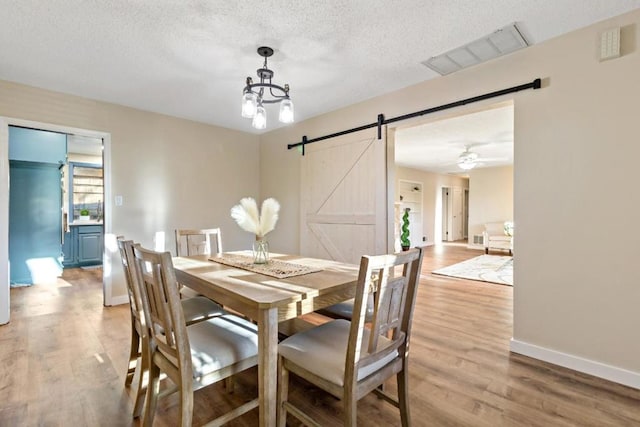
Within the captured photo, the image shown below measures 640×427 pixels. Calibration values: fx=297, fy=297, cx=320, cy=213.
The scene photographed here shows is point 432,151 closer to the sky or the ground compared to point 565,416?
closer to the sky

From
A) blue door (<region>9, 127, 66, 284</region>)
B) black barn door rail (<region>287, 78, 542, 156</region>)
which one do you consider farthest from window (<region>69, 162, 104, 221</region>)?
black barn door rail (<region>287, 78, 542, 156</region>)

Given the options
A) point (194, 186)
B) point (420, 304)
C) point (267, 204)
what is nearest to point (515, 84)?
point (267, 204)

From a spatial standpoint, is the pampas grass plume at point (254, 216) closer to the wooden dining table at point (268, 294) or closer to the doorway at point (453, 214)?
the wooden dining table at point (268, 294)

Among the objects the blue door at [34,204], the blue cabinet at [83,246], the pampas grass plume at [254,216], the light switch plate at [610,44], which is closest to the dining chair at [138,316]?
the pampas grass plume at [254,216]

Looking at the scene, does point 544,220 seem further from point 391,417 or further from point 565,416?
point 391,417

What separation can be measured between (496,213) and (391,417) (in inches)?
322

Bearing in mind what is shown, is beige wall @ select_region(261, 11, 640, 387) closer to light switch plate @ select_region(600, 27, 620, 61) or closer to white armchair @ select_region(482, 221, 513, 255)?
light switch plate @ select_region(600, 27, 620, 61)

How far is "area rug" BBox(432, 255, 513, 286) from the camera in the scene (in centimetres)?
465

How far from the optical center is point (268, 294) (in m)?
1.32

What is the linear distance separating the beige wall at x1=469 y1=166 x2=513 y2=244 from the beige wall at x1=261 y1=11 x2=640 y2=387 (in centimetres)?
663

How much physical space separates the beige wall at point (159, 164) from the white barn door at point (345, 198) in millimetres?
1222

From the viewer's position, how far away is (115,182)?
11.6 feet

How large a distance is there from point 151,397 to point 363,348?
3.22ft

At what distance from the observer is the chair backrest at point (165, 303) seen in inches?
46.0
